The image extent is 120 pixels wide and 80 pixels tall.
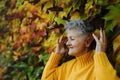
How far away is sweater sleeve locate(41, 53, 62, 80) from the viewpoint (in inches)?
115

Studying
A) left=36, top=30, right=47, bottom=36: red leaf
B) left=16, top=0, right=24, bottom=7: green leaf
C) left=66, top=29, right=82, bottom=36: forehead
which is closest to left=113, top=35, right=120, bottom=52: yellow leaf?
left=66, top=29, right=82, bottom=36: forehead

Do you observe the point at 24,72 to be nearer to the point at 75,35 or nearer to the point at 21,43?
the point at 21,43

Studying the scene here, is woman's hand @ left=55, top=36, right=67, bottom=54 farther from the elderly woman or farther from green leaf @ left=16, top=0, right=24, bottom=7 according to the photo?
green leaf @ left=16, top=0, right=24, bottom=7

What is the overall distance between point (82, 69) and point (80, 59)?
0.09 meters

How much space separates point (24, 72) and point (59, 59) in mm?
429

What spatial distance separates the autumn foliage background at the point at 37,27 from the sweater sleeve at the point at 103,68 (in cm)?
15

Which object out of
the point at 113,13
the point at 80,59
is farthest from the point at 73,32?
the point at 113,13

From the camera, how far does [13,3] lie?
351 cm

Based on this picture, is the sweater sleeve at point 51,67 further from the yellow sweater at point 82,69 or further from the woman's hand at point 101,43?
the woman's hand at point 101,43

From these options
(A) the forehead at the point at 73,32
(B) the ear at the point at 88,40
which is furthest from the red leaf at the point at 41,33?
(B) the ear at the point at 88,40

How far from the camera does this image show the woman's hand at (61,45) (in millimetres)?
2980

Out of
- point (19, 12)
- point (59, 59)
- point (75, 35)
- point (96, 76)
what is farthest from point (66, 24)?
point (19, 12)

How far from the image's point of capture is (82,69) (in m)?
2.68

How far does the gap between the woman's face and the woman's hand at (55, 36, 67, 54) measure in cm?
19
